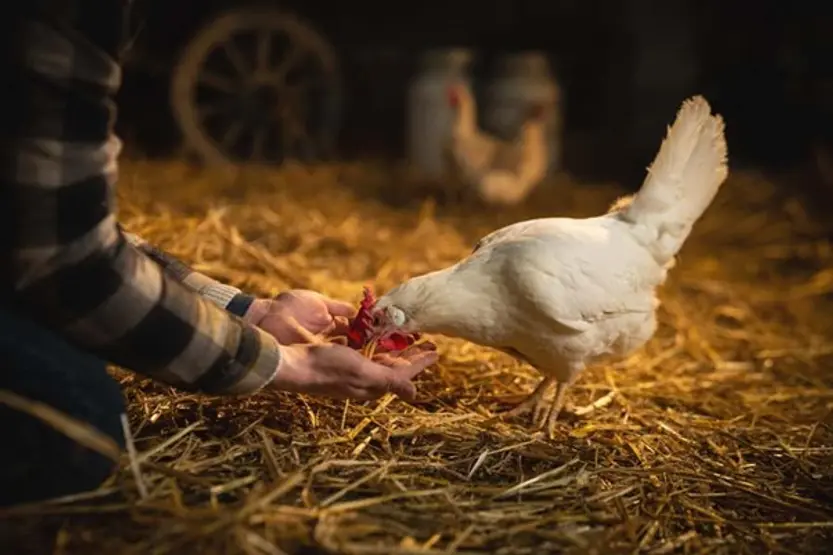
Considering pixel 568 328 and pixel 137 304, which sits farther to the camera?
pixel 568 328

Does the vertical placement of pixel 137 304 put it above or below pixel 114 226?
below

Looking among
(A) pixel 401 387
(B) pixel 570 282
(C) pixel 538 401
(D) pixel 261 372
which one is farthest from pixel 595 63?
(D) pixel 261 372

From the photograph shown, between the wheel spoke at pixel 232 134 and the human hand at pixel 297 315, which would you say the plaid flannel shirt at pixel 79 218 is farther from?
the wheel spoke at pixel 232 134

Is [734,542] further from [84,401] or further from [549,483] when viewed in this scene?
[84,401]

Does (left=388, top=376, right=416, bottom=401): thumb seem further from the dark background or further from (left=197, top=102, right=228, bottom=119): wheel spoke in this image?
the dark background

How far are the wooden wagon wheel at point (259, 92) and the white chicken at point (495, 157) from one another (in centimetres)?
83

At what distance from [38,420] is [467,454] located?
2.64 feet

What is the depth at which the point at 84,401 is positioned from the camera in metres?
1.36

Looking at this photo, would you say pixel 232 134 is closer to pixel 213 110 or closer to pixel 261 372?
pixel 213 110

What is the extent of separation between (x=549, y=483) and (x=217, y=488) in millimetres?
609

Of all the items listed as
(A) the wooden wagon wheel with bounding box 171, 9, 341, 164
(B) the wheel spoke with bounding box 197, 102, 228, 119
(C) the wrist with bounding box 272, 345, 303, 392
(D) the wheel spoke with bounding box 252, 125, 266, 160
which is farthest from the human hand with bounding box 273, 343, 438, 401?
(D) the wheel spoke with bounding box 252, 125, 266, 160

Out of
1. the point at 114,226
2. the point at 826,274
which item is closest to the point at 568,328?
the point at 114,226

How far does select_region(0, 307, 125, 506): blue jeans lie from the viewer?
131cm

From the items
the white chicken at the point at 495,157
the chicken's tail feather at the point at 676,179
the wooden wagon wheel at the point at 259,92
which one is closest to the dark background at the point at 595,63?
the wooden wagon wheel at the point at 259,92
